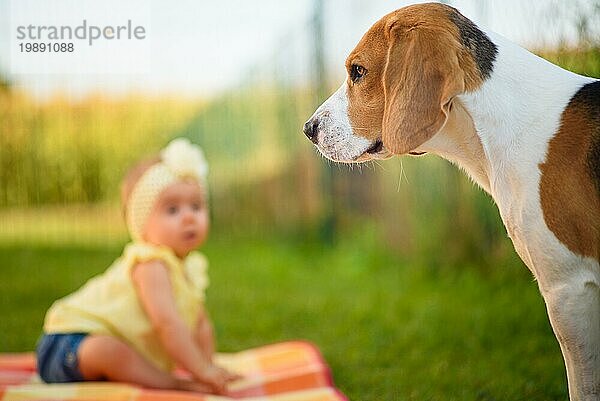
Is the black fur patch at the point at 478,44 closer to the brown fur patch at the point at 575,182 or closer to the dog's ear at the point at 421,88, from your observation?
the dog's ear at the point at 421,88

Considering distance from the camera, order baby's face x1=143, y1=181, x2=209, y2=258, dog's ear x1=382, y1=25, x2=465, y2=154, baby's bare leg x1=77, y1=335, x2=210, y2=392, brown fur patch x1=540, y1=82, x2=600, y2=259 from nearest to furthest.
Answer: brown fur patch x1=540, y1=82, x2=600, y2=259 → dog's ear x1=382, y1=25, x2=465, y2=154 → baby's bare leg x1=77, y1=335, x2=210, y2=392 → baby's face x1=143, y1=181, x2=209, y2=258

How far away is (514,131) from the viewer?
224cm

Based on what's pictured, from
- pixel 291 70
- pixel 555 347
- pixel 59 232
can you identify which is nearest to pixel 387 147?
pixel 555 347

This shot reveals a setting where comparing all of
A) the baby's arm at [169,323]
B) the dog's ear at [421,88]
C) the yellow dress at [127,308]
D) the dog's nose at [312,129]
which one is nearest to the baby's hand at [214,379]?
the baby's arm at [169,323]

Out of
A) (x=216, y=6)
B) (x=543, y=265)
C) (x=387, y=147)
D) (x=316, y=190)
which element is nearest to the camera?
(x=543, y=265)

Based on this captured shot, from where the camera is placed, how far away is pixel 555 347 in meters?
3.83

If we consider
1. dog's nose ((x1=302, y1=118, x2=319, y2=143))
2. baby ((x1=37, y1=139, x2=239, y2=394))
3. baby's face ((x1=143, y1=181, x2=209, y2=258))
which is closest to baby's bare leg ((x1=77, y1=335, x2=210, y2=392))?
baby ((x1=37, y1=139, x2=239, y2=394))

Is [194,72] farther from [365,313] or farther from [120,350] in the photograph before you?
[120,350]

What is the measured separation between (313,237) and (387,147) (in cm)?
556

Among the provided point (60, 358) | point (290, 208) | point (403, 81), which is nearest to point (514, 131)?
point (403, 81)

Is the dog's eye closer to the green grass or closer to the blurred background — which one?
the blurred background

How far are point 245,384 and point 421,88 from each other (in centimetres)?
172

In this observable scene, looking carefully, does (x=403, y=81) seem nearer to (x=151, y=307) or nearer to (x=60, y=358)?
(x=151, y=307)

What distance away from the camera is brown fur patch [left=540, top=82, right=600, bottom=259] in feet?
6.94
